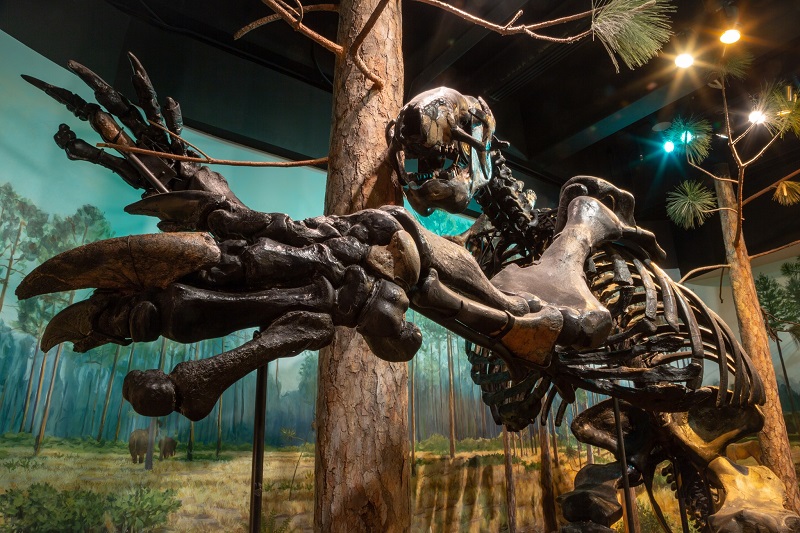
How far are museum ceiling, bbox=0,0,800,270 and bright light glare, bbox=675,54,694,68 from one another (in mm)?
89

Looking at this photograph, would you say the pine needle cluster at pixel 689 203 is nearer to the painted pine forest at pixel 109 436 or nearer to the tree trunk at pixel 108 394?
the painted pine forest at pixel 109 436

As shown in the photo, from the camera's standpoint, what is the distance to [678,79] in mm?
4902

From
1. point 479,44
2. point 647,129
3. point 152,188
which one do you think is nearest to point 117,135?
point 152,188

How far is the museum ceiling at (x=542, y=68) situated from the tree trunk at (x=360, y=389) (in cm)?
185

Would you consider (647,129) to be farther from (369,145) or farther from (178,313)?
(178,313)

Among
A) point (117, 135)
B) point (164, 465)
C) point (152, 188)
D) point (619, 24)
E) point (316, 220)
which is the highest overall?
point (619, 24)

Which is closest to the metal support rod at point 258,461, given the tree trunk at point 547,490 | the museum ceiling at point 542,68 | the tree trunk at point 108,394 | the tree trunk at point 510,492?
the tree trunk at point 108,394

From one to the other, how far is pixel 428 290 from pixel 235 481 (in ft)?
8.82

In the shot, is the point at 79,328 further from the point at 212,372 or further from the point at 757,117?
the point at 757,117

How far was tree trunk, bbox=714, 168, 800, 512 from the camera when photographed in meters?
5.05

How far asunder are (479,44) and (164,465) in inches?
152

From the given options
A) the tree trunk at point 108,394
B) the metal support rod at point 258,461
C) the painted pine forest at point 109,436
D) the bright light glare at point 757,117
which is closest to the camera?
the metal support rod at point 258,461

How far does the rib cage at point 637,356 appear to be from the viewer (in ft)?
5.86

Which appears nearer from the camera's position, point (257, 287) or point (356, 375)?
point (257, 287)
